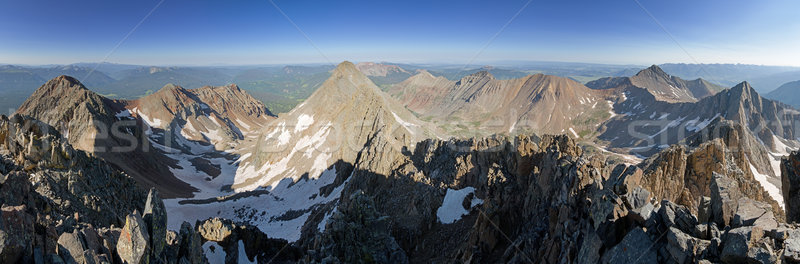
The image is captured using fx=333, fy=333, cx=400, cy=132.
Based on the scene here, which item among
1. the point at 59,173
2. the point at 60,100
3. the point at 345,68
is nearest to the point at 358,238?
the point at 59,173

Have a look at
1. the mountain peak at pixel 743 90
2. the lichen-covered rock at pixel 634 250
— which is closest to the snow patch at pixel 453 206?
the lichen-covered rock at pixel 634 250

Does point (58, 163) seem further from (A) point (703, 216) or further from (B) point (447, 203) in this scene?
(A) point (703, 216)

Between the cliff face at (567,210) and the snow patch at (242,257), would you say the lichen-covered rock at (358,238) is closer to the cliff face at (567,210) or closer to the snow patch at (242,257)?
the cliff face at (567,210)

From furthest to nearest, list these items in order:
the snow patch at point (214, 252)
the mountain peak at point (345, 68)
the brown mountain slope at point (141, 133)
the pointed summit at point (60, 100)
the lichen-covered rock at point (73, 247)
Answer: the mountain peak at point (345, 68) < the pointed summit at point (60, 100) < the brown mountain slope at point (141, 133) < the snow patch at point (214, 252) < the lichen-covered rock at point (73, 247)

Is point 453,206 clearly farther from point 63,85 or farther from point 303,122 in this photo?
point 63,85

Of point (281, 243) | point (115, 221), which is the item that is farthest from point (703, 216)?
point (115, 221)

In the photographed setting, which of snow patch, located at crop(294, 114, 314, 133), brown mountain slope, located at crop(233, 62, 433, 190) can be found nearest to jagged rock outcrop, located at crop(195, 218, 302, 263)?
brown mountain slope, located at crop(233, 62, 433, 190)

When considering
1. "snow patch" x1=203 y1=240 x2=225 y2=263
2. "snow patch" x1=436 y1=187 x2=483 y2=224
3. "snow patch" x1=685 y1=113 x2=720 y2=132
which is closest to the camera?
"snow patch" x1=203 y1=240 x2=225 y2=263

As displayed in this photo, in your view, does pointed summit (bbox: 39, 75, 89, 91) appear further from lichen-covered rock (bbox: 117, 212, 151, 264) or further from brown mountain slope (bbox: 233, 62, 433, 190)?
lichen-covered rock (bbox: 117, 212, 151, 264)
